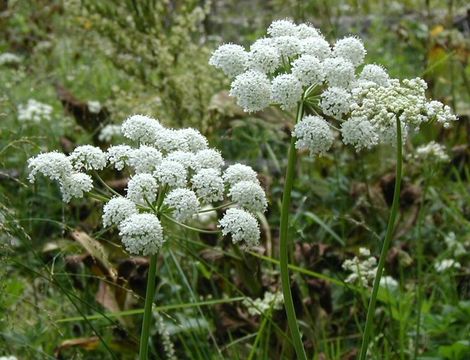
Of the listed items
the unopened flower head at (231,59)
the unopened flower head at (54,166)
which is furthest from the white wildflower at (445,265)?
the unopened flower head at (54,166)

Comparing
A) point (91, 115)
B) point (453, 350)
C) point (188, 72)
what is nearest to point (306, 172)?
point (188, 72)

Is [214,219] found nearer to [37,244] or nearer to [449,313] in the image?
[37,244]

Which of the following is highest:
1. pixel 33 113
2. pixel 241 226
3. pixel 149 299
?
pixel 241 226

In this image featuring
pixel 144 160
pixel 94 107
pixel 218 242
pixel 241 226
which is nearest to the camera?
pixel 241 226

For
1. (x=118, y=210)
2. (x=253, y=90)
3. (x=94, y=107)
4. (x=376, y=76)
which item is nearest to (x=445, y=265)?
(x=376, y=76)

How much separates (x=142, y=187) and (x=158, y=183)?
9.3 inches

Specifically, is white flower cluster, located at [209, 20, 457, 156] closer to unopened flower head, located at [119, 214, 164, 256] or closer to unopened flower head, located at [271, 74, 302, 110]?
unopened flower head, located at [271, 74, 302, 110]

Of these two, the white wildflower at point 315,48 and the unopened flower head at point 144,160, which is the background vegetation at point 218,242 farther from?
the white wildflower at point 315,48

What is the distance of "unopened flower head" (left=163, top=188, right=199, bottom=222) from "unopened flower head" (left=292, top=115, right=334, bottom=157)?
297 mm

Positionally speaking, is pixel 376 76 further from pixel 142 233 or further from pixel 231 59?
pixel 142 233

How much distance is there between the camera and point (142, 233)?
213cm

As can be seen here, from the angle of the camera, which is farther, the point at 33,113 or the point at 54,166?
the point at 33,113

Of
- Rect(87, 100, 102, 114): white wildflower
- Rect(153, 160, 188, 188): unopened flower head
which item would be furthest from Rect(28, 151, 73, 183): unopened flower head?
Rect(87, 100, 102, 114): white wildflower

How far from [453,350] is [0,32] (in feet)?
22.6
